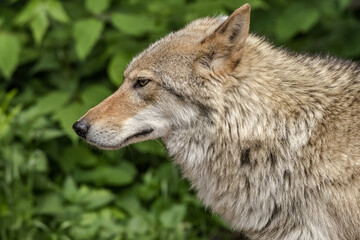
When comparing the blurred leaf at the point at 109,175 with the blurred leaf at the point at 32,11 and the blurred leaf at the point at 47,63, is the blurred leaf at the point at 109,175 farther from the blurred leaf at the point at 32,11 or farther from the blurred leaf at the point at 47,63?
the blurred leaf at the point at 32,11

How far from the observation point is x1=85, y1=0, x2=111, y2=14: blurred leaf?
5.69m

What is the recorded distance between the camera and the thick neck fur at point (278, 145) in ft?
12.8

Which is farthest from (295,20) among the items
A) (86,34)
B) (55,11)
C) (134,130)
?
(134,130)

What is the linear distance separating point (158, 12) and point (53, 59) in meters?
1.28

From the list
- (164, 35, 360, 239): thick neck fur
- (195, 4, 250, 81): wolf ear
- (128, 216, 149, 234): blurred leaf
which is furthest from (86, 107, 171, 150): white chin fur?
(128, 216, 149, 234): blurred leaf

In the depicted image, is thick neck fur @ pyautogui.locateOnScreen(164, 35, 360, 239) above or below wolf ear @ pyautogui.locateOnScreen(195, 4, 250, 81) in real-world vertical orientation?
below

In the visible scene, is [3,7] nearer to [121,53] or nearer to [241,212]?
[121,53]

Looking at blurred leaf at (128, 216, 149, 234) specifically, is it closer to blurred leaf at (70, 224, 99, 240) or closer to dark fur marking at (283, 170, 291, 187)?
blurred leaf at (70, 224, 99, 240)

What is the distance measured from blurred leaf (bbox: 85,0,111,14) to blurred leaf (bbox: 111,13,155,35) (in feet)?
0.65

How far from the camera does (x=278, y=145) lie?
402 cm

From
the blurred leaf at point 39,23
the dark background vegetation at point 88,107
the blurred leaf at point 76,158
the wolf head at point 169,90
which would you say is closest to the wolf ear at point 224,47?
the wolf head at point 169,90

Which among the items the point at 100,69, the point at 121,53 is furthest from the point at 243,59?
the point at 100,69

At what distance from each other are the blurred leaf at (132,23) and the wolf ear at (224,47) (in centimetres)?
187

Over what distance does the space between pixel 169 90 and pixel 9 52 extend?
7.80 feet
